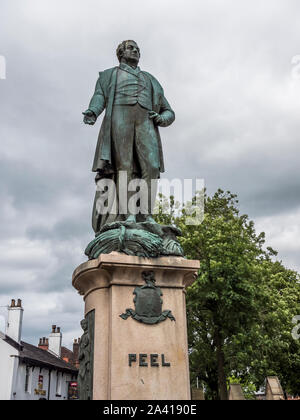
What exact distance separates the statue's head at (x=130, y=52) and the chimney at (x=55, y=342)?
136 ft

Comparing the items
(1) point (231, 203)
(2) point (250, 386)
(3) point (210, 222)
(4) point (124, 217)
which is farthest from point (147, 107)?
(1) point (231, 203)

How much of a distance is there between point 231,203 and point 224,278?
400 inches

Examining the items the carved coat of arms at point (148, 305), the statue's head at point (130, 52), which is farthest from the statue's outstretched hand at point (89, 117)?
the carved coat of arms at point (148, 305)

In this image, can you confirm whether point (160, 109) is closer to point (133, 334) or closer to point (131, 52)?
point (131, 52)

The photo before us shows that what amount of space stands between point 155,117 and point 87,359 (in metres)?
4.16

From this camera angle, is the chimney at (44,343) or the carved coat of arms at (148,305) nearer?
the carved coat of arms at (148,305)

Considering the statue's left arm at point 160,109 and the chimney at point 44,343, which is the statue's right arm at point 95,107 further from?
the chimney at point 44,343

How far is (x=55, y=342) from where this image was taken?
4534 centimetres

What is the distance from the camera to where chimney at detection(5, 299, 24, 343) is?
3417 centimetres

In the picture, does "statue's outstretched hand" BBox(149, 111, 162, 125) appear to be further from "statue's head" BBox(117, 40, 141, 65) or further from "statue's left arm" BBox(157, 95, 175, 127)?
"statue's head" BBox(117, 40, 141, 65)

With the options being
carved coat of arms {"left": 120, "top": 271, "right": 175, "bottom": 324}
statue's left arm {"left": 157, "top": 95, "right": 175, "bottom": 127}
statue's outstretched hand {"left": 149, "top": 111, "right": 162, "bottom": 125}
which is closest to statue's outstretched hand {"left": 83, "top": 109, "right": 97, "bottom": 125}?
statue's outstretched hand {"left": 149, "top": 111, "right": 162, "bottom": 125}

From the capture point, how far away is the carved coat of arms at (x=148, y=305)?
19.0 ft

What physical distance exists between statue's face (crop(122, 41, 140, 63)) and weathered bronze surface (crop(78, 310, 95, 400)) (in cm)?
457
